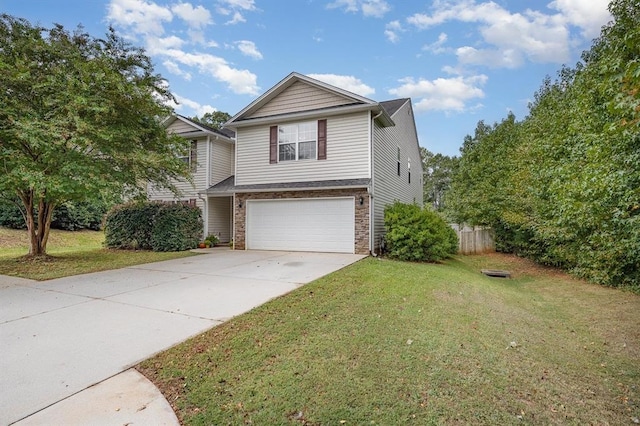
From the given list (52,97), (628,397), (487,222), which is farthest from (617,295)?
(52,97)

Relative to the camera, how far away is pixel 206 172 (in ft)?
50.2

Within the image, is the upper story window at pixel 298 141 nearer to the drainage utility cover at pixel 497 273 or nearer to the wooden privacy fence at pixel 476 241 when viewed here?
the drainage utility cover at pixel 497 273

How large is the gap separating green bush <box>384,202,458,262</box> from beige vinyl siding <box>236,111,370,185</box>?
75.7 inches

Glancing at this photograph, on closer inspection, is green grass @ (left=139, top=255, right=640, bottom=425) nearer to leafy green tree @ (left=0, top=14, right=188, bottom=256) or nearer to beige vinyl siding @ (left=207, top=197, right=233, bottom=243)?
leafy green tree @ (left=0, top=14, right=188, bottom=256)

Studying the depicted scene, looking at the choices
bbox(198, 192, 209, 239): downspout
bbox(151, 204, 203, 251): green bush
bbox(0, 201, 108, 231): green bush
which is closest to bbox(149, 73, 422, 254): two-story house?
bbox(198, 192, 209, 239): downspout

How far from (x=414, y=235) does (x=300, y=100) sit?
6689 mm

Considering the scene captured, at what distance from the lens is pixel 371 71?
1645cm

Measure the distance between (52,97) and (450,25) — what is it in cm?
1347

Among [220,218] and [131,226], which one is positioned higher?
[220,218]

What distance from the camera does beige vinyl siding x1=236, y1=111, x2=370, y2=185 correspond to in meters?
11.6

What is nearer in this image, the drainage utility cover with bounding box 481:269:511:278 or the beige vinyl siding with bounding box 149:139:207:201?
the drainage utility cover with bounding box 481:269:511:278

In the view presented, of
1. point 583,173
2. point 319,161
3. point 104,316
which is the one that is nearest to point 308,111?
point 319,161

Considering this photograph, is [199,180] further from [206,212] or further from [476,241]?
[476,241]

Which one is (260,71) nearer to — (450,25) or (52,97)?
(450,25)
